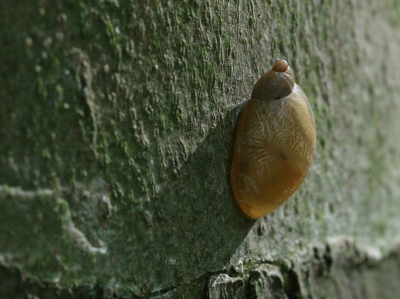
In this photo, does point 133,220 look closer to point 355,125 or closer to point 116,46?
point 116,46

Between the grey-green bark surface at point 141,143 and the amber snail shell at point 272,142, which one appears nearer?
the grey-green bark surface at point 141,143

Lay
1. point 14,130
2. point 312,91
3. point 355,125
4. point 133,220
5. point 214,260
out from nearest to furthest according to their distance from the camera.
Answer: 1. point 14,130
2. point 133,220
3. point 214,260
4. point 312,91
5. point 355,125

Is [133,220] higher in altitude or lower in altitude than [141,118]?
lower

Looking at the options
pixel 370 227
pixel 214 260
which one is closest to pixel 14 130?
pixel 214 260

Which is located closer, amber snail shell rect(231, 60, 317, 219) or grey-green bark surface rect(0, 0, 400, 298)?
grey-green bark surface rect(0, 0, 400, 298)
